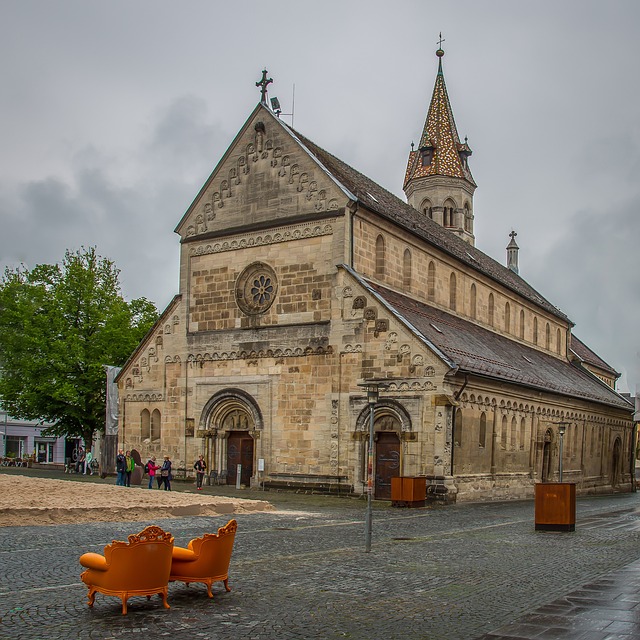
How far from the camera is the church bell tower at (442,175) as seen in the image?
6825 cm

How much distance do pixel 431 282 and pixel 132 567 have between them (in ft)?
108

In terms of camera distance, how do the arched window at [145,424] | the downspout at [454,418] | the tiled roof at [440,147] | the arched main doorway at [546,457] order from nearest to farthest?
the downspout at [454,418], the arched window at [145,424], the arched main doorway at [546,457], the tiled roof at [440,147]

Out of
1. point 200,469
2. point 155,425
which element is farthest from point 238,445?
point 155,425

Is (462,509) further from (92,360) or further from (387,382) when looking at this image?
(92,360)

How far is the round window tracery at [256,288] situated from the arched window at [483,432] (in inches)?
392

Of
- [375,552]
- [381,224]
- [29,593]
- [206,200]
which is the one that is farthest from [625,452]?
[29,593]

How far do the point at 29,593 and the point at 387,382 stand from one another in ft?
73.5

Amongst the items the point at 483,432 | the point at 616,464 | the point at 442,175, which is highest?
the point at 442,175

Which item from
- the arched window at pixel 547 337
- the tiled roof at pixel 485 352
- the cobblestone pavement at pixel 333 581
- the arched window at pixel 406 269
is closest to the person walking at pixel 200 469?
the tiled roof at pixel 485 352

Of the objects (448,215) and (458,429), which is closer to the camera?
(458,429)

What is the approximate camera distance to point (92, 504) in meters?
23.0

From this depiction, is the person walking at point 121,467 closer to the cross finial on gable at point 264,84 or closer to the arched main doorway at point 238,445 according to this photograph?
the arched main doorway at point 238,445

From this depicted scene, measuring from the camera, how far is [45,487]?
27969mm

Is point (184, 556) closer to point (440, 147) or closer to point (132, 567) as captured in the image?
point (132, 567)
